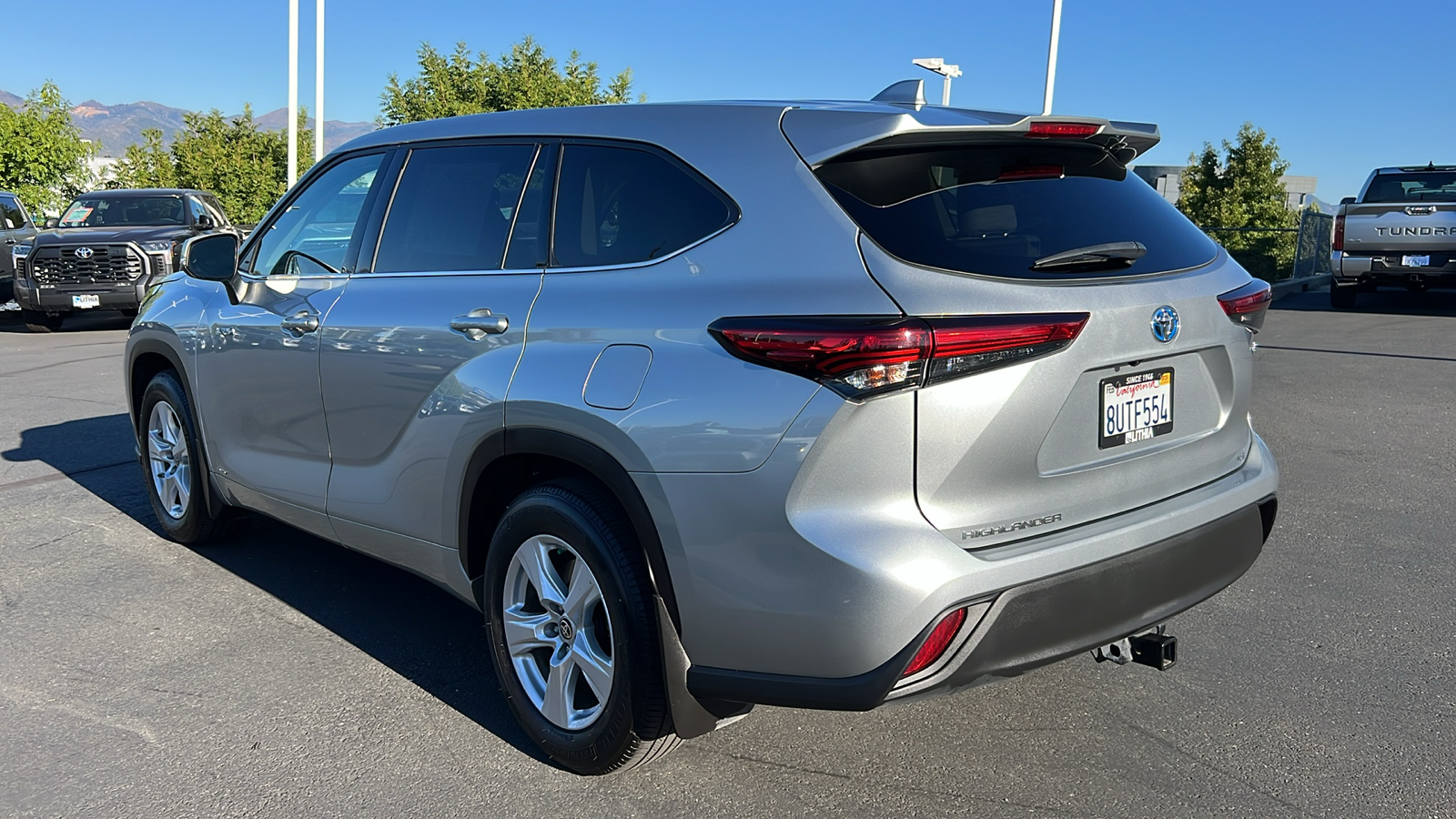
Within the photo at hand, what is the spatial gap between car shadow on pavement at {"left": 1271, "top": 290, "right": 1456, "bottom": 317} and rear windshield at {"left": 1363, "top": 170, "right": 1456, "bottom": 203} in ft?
5.04

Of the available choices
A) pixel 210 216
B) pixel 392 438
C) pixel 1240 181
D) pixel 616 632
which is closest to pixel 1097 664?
pixel 616 632

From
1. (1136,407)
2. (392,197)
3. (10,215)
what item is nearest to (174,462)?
(392,197)

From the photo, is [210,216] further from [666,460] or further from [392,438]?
[666,460]

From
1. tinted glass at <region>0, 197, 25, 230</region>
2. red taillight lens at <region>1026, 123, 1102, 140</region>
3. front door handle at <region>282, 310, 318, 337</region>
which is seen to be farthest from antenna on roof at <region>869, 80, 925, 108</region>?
tinted glass at <region>0, 197, 25, 230</region>

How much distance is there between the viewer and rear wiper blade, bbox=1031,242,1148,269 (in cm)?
278

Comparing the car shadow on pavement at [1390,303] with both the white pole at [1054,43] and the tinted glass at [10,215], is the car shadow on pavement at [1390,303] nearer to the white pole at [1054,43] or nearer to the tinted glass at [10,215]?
the white pole at [1054,43]

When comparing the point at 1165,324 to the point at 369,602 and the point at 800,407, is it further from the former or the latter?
the point at 369,602

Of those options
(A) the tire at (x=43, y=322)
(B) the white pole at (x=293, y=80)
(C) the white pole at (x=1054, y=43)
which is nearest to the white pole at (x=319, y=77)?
(B) the white pole at (x=293, y=80)

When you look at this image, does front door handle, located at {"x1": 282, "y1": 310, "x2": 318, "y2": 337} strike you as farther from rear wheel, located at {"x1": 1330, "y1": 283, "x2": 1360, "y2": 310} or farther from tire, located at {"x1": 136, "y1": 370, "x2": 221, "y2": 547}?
rear wheel, located at {"x1": 1330, "y1": 283, "x2": 1360, "y2": 310}

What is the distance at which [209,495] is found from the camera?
503 cm

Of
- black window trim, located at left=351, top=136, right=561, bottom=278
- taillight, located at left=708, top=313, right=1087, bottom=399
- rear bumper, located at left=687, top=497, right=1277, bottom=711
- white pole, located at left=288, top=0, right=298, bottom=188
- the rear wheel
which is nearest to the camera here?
taillight, located at left=708, top=313, right=1087, bottom=399

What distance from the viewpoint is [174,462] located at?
5320mm

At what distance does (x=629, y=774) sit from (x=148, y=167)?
35463 mm

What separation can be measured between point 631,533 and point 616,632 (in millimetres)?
249
